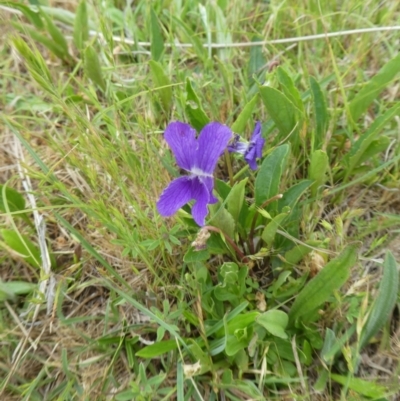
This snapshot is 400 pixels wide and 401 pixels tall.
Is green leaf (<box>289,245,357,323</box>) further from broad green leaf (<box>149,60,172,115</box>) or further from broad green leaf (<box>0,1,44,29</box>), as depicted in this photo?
broad green leaf (<box>0,1,44,29</box>)

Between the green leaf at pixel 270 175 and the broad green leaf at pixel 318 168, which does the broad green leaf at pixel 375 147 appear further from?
the green leaf at pixel 270 175

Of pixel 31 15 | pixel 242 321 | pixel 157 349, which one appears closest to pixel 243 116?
pixel 242 321

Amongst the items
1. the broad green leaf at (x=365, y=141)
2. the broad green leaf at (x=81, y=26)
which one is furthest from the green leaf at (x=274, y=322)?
the broad green leaf at (x=81, y=26)

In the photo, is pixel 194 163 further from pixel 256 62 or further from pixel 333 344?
pixel 256 62

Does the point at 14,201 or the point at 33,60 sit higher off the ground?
the point at 33,60

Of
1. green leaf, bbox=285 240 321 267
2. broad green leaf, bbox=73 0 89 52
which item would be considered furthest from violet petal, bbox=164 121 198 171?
broad green leaf, bbox=73 0 89 52

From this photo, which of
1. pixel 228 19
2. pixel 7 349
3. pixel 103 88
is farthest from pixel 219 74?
pixel 7 349

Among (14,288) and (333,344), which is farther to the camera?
(14,288)
